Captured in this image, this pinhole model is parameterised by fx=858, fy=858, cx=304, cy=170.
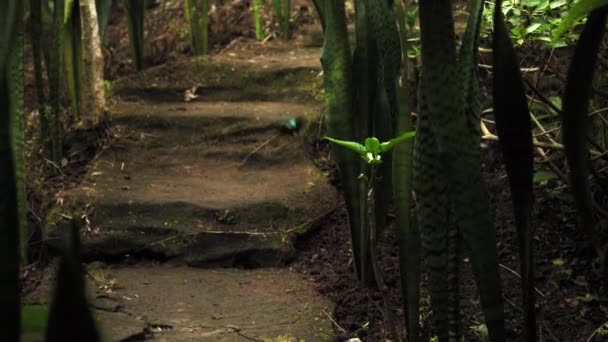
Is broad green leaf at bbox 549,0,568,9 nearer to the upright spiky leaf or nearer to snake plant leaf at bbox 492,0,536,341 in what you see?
snake plant leaf at bbox 492,0,536,341

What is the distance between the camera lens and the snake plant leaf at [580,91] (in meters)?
1.35

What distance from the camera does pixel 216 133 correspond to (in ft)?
13.8

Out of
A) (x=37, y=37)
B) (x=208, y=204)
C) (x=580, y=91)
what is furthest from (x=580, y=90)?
(x=37, y=37)

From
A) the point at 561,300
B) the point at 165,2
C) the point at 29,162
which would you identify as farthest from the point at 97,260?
the point at 165,2

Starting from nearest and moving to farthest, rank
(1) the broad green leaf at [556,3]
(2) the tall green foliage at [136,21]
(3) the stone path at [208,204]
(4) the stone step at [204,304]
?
(1) the broad green leaf at [556,3], (4) the stone step at [204,304], (3) the stone path at [208,204], (2) the tall green foliage at [136,21]

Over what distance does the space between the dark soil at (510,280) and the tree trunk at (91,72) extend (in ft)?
4.74

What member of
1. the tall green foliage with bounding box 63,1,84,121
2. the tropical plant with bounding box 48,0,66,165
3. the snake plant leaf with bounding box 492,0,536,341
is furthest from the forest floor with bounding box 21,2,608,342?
the snake plant leaf with bounding box 492,0,536,341

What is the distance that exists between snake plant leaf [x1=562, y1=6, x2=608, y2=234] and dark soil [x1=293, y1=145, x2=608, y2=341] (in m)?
0.94

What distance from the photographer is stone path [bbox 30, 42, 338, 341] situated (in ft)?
8.94

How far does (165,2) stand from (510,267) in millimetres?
4503

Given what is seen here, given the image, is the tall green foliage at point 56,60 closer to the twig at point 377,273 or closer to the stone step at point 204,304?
the stone step at point 204,304

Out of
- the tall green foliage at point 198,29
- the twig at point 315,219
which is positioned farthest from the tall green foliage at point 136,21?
the twig at point 315,219

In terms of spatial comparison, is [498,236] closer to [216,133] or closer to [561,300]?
[561,300]

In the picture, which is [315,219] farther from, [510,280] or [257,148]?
[510,280]
